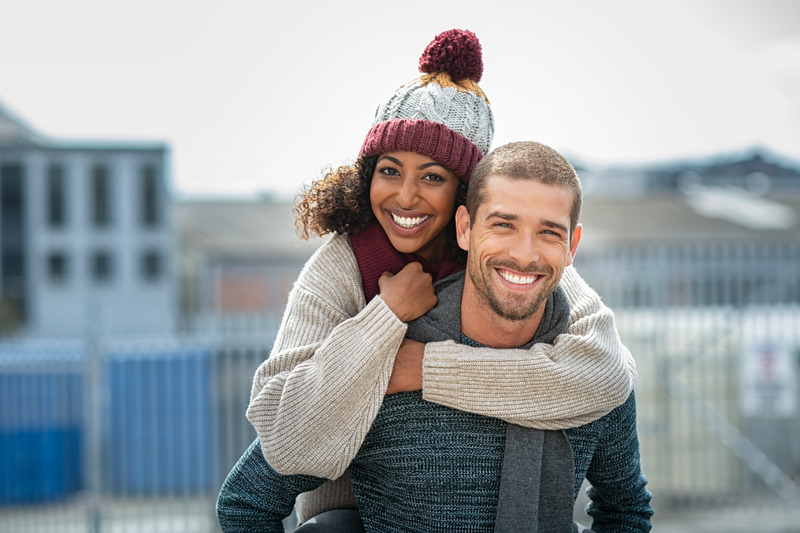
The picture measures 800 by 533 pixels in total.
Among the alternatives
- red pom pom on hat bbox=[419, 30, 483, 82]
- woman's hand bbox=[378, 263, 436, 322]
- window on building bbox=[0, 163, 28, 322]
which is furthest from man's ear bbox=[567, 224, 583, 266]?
window on building bbox=[0, 163, 28, 322]

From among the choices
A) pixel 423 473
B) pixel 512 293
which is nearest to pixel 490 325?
pixel 512 293

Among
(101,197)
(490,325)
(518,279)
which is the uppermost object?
(101,197)

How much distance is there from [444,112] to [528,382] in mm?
789

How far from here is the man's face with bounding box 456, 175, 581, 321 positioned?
2059 mm

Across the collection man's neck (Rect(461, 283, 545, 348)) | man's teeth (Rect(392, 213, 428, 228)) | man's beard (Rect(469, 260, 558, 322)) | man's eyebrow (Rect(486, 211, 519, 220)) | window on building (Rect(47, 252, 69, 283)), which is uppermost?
window on building (Rect(47, 252, 69, 283))

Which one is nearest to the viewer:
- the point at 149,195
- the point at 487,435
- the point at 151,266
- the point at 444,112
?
the point at 487,435

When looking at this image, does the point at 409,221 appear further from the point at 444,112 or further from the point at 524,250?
the point at 524,250

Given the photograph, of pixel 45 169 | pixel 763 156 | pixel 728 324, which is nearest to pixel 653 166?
pixel 763 156

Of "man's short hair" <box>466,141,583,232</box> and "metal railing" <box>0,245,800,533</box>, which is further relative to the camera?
"metal railing" <box>0,245,800,533</box>

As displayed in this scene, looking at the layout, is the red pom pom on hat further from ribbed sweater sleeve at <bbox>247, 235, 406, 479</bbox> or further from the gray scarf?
ribbed sweater sleeve at <bbox>247, 235, 406, 479</bbox>

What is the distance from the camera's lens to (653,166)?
135 ft

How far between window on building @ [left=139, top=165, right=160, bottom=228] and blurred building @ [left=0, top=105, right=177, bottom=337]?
→ 42 mm

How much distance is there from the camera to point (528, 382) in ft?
6.87

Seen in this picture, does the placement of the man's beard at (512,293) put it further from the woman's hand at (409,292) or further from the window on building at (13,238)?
the window on building at (13,238)
